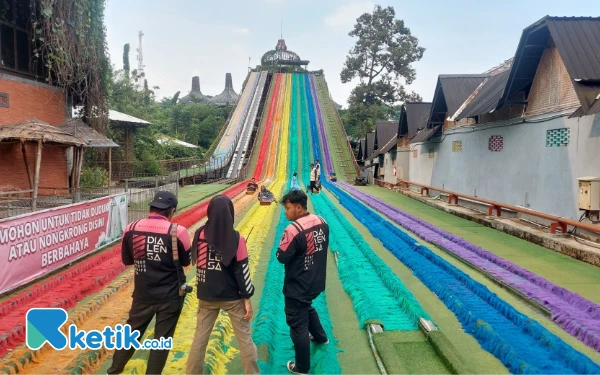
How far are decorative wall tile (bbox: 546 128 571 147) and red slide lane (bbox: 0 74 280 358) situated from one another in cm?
989

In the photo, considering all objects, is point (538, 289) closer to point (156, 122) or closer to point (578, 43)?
point (578, 43)

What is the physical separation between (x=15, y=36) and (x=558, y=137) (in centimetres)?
1534

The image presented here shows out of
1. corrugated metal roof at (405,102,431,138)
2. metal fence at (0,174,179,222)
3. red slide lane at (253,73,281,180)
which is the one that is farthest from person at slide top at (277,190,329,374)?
red slide lane at (253,73,281,180)

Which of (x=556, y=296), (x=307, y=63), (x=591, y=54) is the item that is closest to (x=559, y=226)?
(x=591, y=54)

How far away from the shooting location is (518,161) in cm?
1215

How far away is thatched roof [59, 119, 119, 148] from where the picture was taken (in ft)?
46.0

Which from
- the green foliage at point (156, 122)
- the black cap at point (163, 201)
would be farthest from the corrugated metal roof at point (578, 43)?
the green foliage at point (156, 122)

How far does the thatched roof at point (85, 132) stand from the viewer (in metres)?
14.0

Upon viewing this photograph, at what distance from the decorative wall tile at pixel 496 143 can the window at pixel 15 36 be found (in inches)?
584

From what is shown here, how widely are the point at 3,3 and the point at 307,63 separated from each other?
58090 mm

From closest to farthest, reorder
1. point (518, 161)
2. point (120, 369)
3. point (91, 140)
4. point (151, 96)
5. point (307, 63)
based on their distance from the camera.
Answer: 1. point (120, 369)
2. point (518, 161)
3. point (91, 140)
4. point (151, 96)
5. point (307, 63)

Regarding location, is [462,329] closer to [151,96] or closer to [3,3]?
[3,3]

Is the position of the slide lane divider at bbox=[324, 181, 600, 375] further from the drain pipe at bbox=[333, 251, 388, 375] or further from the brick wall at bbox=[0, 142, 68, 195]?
the brick wall at bbox=[0, 142, 68, 195]

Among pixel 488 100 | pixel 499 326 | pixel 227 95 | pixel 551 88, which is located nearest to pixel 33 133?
pixel 499 326
